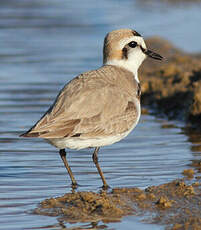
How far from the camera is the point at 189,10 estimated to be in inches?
795

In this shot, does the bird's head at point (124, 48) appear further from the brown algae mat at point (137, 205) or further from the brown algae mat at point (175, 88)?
the brown algae mat at point (175, 88)

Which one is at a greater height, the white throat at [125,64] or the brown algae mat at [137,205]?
the white throat at [125,64]

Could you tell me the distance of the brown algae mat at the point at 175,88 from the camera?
10.4m

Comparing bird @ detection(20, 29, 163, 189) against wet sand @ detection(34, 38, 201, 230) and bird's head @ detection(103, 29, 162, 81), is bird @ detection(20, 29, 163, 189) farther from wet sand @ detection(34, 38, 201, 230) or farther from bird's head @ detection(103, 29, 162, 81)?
wet sand @ detection(34, 38, 201, 230)

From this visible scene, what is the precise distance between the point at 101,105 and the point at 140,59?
4.05 feet

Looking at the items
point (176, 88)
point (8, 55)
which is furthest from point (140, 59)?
point (8, 55)

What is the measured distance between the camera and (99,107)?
7289 millimetres

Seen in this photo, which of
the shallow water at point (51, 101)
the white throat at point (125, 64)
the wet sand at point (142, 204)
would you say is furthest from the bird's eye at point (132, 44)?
the wet sand at point (142, 204)

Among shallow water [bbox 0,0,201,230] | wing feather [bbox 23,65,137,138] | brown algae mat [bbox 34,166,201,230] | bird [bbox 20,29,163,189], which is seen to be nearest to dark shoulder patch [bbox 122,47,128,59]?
bird [bbox 20,29,163,189]

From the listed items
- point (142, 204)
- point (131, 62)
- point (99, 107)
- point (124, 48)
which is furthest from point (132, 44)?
point (142, 204)

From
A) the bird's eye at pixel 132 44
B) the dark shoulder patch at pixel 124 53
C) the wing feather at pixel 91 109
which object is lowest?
the wing feather at pixel 91 109

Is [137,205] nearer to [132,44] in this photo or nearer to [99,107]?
[99,107]

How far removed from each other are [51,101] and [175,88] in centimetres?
230

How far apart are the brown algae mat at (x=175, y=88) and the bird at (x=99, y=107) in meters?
2.14
